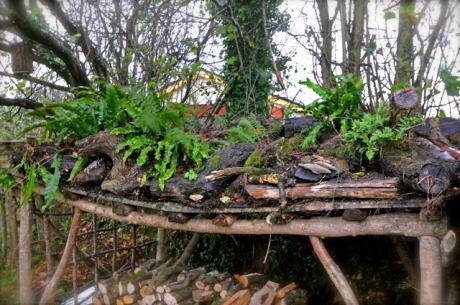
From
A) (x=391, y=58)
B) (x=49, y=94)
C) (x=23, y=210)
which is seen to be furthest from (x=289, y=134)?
(x=49, y=94)

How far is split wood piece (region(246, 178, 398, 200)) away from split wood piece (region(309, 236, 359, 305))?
445 mm

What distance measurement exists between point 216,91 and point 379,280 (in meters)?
5.14

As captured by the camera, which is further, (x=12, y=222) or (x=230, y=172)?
(x=12, y=222)

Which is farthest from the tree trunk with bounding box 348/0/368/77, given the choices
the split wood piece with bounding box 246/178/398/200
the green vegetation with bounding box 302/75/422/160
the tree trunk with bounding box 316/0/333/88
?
the split wood piece with bounding box 246/178/398/200

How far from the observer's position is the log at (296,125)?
411 cm

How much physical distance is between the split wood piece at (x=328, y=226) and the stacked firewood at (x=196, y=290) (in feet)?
2.78

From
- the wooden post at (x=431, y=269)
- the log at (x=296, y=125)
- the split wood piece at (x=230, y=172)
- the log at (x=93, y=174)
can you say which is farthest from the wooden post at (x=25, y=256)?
the wooden post at (x=431, y=269)

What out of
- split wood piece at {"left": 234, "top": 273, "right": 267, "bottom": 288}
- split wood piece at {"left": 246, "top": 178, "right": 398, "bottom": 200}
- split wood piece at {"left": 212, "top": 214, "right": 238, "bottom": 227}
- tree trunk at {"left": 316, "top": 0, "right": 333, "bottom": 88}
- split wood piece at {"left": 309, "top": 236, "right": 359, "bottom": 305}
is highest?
tree trunk at {"left": 316, "top": 0, "right": 333, "bottom": 88}

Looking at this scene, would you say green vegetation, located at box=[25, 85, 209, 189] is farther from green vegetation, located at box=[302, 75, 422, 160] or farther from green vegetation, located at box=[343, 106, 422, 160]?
green vegetation, located at box=[343, 106, 422, 160]

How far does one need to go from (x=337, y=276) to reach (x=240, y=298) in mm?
1184

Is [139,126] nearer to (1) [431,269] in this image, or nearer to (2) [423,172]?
(2) [423,172]

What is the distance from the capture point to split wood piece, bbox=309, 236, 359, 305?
9.45 feet

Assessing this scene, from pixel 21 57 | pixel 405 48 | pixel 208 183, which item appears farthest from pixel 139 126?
pixel 405 48

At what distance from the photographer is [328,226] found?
2918 mm
